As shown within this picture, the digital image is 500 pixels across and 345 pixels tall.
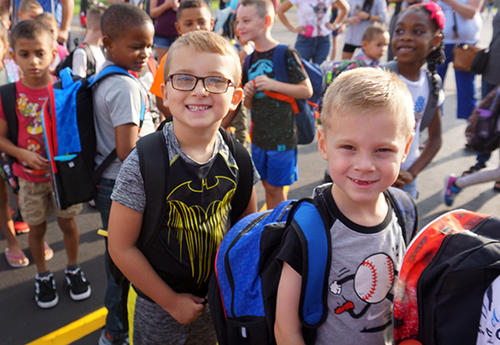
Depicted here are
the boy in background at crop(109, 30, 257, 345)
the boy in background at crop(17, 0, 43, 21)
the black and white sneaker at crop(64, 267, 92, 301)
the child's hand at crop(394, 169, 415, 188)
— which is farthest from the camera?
the boy in background at crop(17, 0, 43, 21)

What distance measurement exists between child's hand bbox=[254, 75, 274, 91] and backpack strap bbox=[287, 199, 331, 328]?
186cm

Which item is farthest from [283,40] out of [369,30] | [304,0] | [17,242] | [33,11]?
[17,242]

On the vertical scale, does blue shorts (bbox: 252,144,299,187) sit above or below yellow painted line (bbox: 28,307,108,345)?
above

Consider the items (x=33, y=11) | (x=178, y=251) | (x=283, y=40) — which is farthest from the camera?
(x=283, y=40)

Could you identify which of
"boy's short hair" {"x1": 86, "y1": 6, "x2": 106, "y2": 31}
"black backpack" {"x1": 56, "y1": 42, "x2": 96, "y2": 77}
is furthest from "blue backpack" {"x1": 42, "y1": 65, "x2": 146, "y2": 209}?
"boy's short hair" {"x1": 86, "y1": 6, "x2": 106, "y2": 31}

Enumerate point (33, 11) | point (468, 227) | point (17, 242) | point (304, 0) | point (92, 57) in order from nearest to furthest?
1. point (468, 227)
2. point (17, 242)
3. point (92, 57)
4. point (33, 11)
5. point (304, 0)

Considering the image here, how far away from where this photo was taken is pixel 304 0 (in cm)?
613

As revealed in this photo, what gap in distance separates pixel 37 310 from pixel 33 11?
345 cm

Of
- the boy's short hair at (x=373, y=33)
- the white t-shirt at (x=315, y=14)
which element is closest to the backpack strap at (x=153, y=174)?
the boy's short hair at (x=373, y=33)

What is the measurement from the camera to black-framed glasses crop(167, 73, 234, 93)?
1464 mm

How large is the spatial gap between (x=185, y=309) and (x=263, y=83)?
185 cm

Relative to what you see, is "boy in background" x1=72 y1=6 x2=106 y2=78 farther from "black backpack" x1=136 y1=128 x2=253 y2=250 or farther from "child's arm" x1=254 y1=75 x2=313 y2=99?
"black backpack" x1=136 y1=128 x2=253 y2=250

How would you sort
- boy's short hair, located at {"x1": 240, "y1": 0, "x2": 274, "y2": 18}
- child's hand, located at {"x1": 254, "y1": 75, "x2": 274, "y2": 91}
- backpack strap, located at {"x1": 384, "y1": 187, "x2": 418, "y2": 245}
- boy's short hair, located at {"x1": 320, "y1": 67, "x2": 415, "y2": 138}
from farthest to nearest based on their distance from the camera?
boy's short hair, located at {"x1": 240, "y1": 0, "x2": 274, "y2": 18} → child's hand, located at {"x1": 254, "y1": 75, "x2": 274, "y2": 91} → backpack strap, located at {"x1": 384, "y1": 187, "x2": 418, "y2": 245} → boy's short hair, located at {"x1": 320, "y1": 67, "x2": 415, "y2": 138}

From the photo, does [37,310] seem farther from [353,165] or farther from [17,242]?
[353,165]
